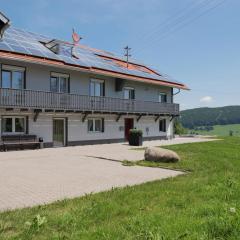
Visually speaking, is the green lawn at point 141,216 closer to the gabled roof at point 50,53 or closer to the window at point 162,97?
the gabled roof at point 50,53

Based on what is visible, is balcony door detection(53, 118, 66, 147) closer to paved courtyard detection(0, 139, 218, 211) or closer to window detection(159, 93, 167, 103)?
paved courtyard detection(0, 139, 218, 211)

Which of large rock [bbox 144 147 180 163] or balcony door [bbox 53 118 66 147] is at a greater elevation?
→ balcony door [bbox 53 118 66 147]

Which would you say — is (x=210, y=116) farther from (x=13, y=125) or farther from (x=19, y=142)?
(x=19, y=142)

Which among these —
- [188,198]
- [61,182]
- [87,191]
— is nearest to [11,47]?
[61,182]

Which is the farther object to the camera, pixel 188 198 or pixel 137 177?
pixel 137 177

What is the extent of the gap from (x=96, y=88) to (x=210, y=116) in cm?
6874

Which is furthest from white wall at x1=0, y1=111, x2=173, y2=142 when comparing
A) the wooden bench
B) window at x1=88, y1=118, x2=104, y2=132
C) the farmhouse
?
the wooden bench

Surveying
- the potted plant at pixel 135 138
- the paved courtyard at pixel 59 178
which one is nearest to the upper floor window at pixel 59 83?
the potted plant at pixel 135 138

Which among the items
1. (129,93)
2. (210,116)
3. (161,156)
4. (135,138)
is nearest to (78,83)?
(135,138)

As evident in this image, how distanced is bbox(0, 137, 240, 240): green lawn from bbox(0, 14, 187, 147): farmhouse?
13986mm

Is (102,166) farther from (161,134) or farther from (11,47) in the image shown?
(161,134)

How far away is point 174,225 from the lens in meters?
5.34

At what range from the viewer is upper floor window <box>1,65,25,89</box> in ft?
70.7

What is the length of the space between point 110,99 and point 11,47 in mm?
8825
